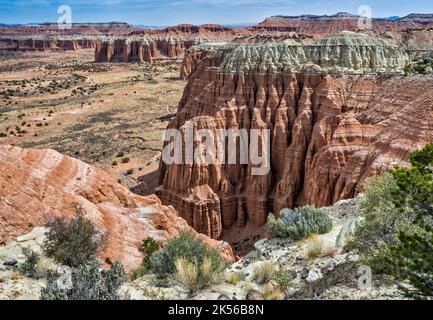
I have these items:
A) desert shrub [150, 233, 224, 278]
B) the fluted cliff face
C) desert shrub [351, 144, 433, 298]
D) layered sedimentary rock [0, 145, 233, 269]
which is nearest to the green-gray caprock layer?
layered sedimentary rock [0, 145, 233, 269]

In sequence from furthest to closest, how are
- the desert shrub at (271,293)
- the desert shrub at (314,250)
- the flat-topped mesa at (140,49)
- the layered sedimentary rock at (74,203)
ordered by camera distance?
the flat-topped mesa at (140,49), the layered sedimentary rock at (74,203), the desert shrub at (314,250), the desert shrub at (271,293)

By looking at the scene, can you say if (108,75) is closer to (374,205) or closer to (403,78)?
(403,78)

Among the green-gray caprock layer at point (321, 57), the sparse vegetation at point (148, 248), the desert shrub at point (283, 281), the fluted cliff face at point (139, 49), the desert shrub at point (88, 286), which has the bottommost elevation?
the sparse vegetation at point (148, 248)

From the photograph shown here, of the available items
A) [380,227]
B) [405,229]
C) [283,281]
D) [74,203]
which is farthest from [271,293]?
[74,203]

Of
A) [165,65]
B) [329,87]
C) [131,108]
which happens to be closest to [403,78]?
[329,87]

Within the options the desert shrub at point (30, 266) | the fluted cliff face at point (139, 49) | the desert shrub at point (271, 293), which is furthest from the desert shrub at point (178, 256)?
the fluted cliff face at point (139, 49)

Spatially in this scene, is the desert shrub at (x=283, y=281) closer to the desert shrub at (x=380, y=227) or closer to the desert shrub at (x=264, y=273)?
the desert shrub at (x=264, y=273)
